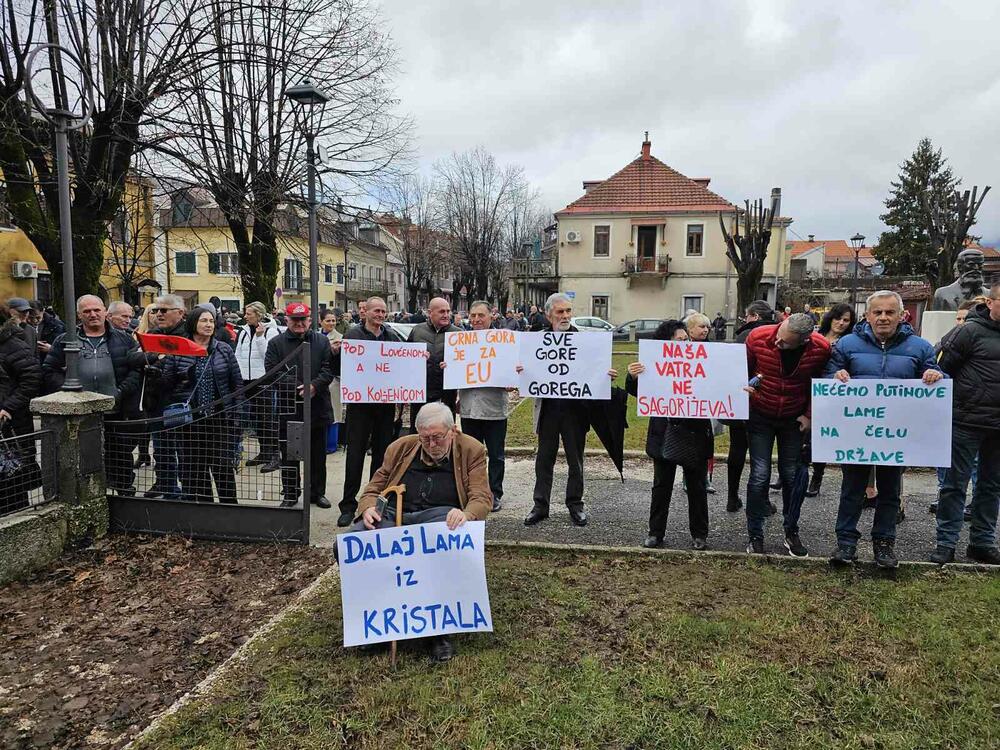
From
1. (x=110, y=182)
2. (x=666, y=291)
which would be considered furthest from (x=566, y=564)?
(x=666, y=291)

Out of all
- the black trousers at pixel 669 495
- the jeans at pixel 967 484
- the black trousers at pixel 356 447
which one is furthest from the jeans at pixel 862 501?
the black trousers at pixel 356 447

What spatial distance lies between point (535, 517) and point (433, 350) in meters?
1.89

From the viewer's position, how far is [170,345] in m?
5.82

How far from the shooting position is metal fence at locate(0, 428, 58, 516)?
16.5ft

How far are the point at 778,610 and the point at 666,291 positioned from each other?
40.1 m

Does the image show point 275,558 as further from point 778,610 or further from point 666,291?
point 666,291

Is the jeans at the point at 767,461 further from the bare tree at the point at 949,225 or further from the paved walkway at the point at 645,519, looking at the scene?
the bare tree at the point at 949,225

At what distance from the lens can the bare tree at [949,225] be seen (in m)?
13.9

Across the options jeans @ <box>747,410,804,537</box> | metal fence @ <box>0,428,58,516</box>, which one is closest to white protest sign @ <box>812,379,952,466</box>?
jeans @ <box>747,410,804,537</box>

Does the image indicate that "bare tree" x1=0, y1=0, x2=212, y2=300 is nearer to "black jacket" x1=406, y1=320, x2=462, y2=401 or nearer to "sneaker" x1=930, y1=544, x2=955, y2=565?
"black jacket" x1=406, y1=320, x2=462, y2=401

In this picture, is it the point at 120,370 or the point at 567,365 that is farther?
the point at 120,370

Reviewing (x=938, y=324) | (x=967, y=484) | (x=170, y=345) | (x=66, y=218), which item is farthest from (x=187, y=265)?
(x=967, y=484)

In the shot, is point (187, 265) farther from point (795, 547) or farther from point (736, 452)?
point (795, 547)

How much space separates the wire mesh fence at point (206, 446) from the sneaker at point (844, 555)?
14.2 ft
